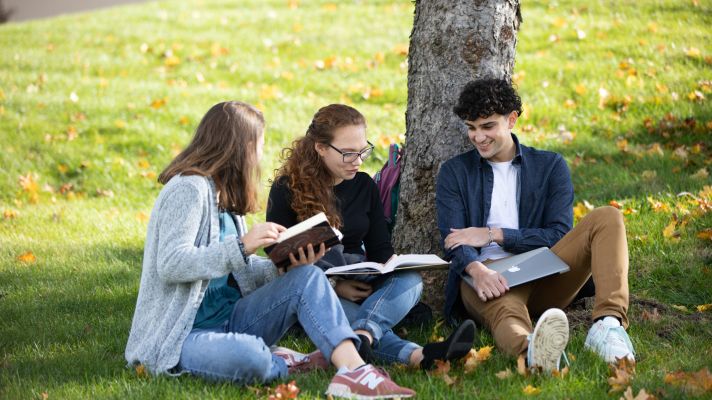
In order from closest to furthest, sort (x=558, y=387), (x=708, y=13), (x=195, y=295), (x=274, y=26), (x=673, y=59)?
(x=558, y=387) → (x=195, y=295) → (x=673, y=59) → (x=708, y=13) → (x=274, y=26)

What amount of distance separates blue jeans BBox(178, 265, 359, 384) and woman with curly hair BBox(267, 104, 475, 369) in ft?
0.98

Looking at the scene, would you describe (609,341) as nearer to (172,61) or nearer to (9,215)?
(9,215)

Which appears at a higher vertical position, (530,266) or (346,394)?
(530,266)

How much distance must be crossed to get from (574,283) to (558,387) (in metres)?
0.96

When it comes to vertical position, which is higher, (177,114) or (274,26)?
(274,26)

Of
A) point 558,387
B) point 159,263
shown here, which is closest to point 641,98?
point 558,387

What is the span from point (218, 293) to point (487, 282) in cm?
134

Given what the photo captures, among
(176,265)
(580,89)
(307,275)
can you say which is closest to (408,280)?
(307,275)

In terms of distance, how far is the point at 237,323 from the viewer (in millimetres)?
3955

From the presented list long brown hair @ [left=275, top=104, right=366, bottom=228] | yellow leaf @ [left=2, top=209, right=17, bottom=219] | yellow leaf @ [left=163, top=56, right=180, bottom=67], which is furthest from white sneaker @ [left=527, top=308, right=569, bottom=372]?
yellow leaf @ [left=163, top=56, right=180, bottom=67]

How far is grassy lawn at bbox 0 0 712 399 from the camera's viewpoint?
4145mm

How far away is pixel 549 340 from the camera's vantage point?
11.8 ft

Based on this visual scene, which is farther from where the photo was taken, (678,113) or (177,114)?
(177,114)

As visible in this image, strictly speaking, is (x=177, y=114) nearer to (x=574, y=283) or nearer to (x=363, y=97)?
(x=363, y=97)
